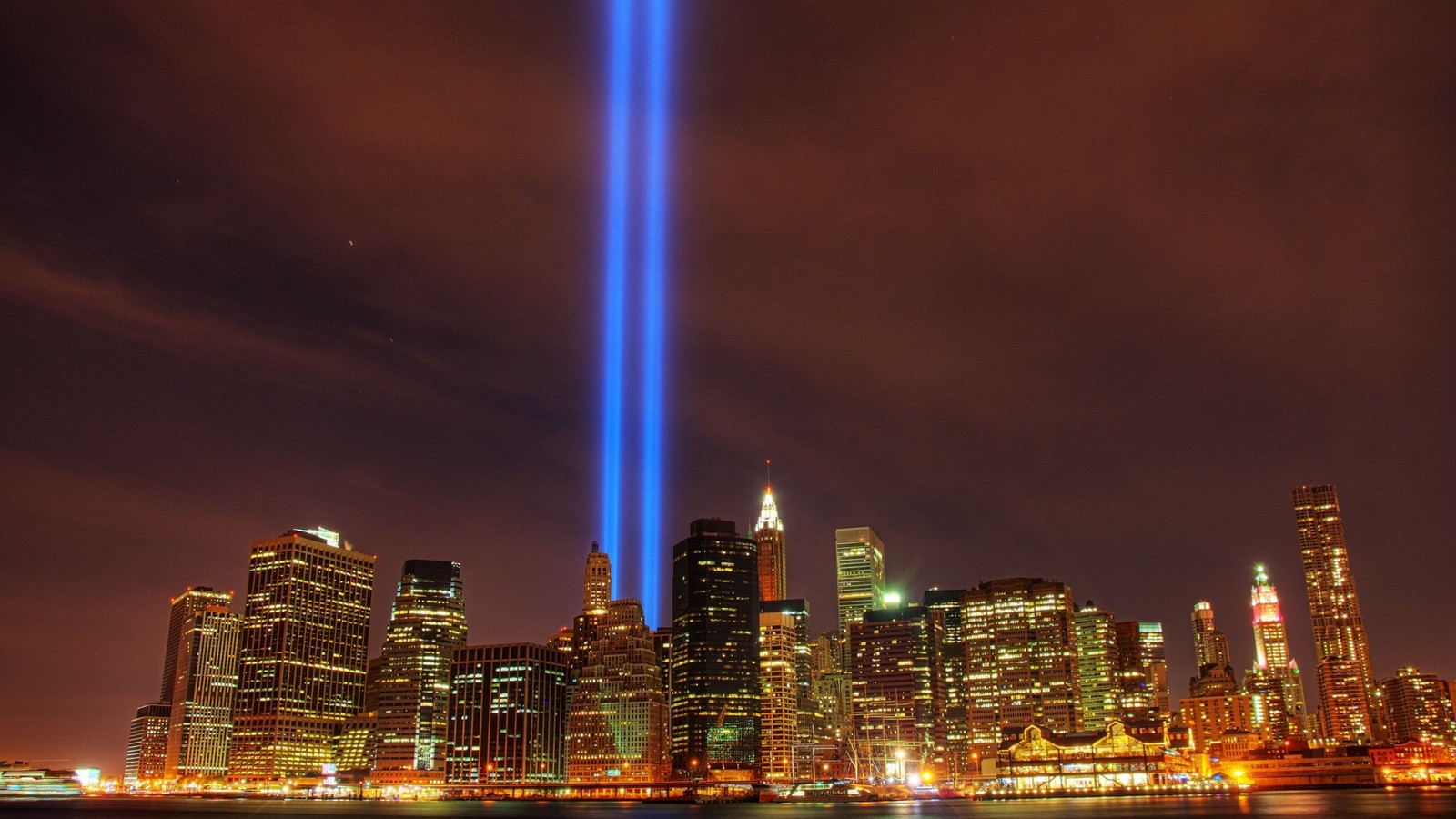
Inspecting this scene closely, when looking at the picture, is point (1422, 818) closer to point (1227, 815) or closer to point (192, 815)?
point (1227, 815)

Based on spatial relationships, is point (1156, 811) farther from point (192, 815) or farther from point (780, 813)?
point (192, 815)

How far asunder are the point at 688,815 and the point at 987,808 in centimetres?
4465

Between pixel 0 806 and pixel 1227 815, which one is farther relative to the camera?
pixel 0 806

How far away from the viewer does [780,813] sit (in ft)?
531

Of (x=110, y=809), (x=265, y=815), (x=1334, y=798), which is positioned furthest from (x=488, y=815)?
(x=1334, y=798)

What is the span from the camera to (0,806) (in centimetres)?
19238

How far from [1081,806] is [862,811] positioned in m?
30.9

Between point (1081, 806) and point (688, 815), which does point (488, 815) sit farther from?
point (1081, 806)

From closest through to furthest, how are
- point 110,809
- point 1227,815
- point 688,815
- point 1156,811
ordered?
point 1227,815 < point 1156,811 < point 688,815 < point 110,809

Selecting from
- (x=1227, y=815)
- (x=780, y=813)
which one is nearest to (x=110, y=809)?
(x=780, y=813)

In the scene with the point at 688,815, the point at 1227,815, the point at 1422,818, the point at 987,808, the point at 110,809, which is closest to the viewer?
the point at 1422,818

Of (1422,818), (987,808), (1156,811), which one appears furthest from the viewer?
(987,808)

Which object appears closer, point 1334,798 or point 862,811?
point 862,811

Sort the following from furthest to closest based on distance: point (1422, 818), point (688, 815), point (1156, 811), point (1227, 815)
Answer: point (688, 815)
point (1156, 811)
point (1227, 815)
point (1422, 818)
